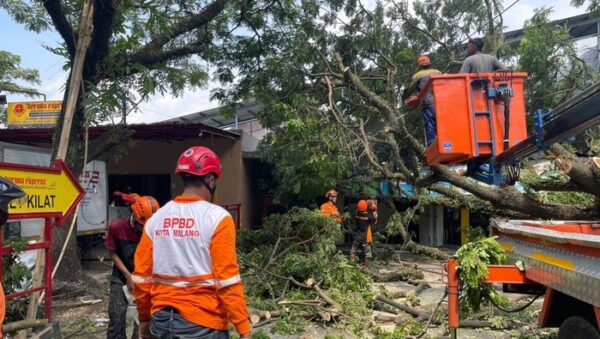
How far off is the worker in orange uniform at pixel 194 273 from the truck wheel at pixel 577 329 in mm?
2195

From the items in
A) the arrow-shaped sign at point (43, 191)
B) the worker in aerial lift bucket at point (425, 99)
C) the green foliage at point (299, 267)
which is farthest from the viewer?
the green foliage at point (299, 267)

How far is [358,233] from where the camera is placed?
12211 mm

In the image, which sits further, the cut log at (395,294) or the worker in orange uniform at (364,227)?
the worker in orange uniform at (364,227)

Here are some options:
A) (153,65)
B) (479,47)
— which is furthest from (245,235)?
(479,47)

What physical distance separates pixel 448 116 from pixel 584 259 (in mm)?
2350

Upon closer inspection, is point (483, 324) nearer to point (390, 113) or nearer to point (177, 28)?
point (390, 113)

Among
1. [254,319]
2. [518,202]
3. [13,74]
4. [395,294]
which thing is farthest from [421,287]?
[13,74]

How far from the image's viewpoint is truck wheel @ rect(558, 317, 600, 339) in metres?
3.33

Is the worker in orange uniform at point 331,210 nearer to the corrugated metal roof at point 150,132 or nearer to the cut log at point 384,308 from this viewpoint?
the cut log at point 384,308

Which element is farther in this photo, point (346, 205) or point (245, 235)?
point (346, 205)

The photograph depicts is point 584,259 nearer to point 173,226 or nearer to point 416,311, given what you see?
point 173,226

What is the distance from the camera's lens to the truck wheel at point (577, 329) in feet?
10.9

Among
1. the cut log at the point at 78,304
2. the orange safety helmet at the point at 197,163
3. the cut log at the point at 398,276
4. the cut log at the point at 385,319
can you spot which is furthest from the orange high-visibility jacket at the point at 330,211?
the orange safety helmet at the point at 197,163

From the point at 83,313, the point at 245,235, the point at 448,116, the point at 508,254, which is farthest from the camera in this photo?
the point at 245,235
